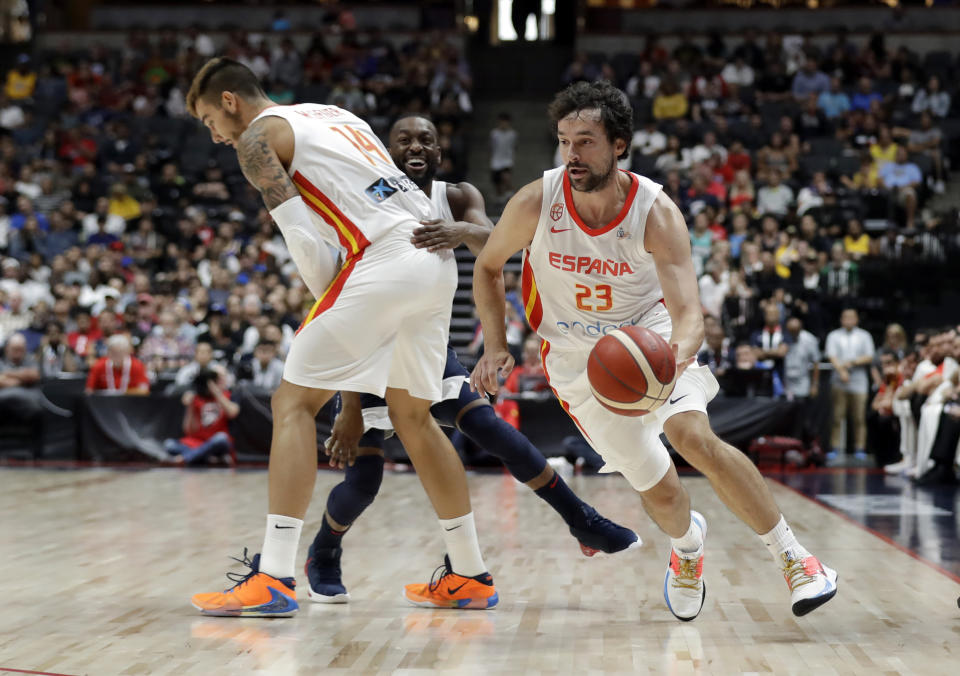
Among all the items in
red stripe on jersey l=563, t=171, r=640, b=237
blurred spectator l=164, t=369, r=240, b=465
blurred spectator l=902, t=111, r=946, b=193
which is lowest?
blurred spectator l=164, t=369, r=240, b=465

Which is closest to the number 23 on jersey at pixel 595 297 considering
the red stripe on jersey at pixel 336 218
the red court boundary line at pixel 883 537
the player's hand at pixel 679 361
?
the player's hand at pixel 679 361

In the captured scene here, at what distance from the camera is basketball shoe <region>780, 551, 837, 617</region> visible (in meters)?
3.85

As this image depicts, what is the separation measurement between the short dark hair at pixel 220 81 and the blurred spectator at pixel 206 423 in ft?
25.5

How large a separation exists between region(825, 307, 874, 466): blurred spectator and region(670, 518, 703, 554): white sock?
339 inches

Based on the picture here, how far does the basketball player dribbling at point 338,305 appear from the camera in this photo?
4.05m

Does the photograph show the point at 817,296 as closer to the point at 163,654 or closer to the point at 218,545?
the point at 218,545

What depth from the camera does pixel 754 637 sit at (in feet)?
12.6

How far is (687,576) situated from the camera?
418 centimetres

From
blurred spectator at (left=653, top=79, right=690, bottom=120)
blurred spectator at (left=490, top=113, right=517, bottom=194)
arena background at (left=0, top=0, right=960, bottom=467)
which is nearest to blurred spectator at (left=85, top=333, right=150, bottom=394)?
arena background at (left=0, top=0, right=960, bottom=467)

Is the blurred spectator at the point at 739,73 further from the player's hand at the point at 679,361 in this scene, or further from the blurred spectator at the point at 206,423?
the player's hand at the point at 679,361

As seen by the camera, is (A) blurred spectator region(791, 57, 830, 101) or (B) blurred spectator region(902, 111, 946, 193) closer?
(B) blurred spectator region(902, 111, 946, 193)

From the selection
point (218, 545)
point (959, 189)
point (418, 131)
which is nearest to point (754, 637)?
point (418, 131)

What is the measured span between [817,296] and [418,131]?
32.0 feet

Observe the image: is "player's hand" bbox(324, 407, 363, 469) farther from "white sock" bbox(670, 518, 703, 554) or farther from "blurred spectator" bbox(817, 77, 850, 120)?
"blurred spectator" bbox(817, 77, 850, 120)
